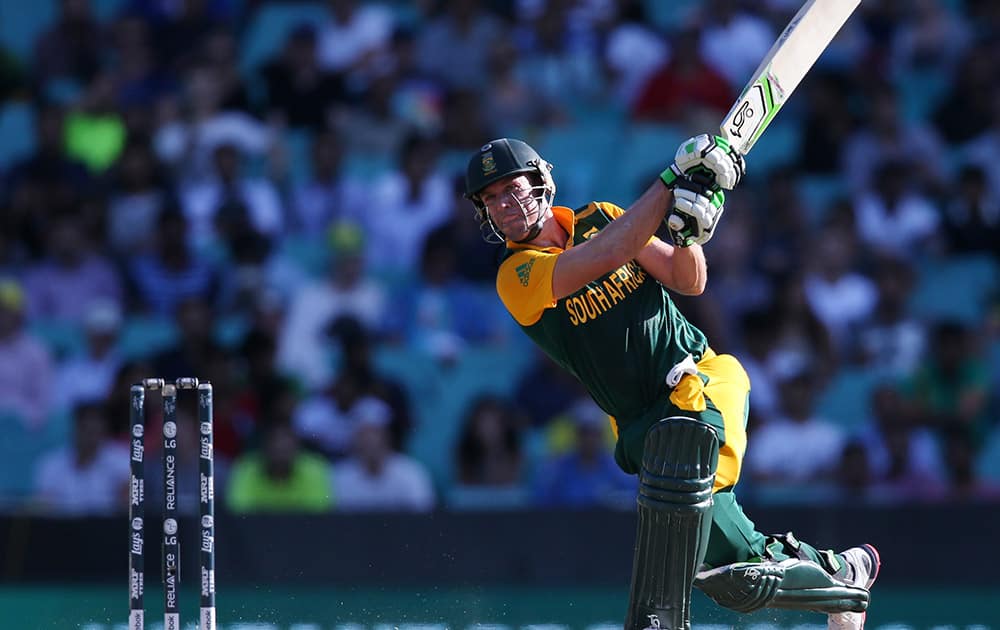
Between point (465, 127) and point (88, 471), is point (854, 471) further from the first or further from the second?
point (88, 471)

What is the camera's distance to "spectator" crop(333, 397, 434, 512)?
8.24 meters

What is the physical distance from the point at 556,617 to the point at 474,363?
8.28 ft

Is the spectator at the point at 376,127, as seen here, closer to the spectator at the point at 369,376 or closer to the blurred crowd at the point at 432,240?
the blurred crowd at the point at 432,240

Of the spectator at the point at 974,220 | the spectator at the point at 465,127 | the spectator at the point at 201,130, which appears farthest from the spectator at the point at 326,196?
the spectator at the point at 974,220

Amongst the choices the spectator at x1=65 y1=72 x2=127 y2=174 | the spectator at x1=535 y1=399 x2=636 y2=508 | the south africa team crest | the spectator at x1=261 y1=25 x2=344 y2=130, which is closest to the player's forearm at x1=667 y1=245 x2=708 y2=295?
the south africa team crest

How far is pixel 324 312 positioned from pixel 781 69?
15.3 ft

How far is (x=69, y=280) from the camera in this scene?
9516 mm

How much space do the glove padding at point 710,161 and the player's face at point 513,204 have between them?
0.51m

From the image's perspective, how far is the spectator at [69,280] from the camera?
31.1 feet

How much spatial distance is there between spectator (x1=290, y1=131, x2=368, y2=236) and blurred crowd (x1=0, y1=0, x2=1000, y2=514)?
0.02 meters

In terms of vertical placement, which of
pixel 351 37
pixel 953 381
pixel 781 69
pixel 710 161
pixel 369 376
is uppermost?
pixel 351 37

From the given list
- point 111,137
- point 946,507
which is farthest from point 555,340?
point 111,137

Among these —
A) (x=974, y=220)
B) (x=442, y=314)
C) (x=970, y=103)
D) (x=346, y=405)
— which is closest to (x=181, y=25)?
(x=442, y=314)

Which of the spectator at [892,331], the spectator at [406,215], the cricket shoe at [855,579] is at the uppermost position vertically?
the spectator at [406,215]
